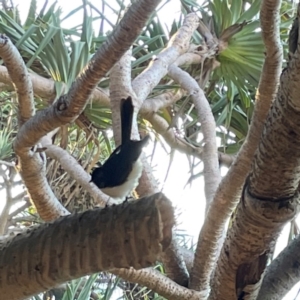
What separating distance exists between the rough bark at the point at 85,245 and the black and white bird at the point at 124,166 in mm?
612

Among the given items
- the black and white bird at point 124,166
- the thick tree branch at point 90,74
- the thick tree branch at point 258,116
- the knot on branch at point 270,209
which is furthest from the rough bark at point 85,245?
the black and white bird at point 124,166

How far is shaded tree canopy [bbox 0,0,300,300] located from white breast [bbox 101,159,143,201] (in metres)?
0.03

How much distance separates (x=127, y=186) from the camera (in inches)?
53.7

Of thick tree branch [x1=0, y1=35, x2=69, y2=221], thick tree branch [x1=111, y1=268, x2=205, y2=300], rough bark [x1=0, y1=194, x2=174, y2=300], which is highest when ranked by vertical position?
thick tree branch [x1=0, y1=35, x2=69, y2=221]

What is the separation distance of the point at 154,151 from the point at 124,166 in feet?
2.31

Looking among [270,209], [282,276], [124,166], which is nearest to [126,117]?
[124,166]

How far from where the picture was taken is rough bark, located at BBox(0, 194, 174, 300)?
1.91 feet

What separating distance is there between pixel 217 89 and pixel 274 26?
4.19 ft

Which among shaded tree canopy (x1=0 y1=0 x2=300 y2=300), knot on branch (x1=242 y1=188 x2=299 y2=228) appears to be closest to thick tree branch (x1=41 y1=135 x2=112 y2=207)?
shaded tree canopy (x1=0 y1=0 x2=300 y2=300)

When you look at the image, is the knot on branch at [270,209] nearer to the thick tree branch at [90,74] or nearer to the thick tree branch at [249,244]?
the thick tree branch at [249,244]

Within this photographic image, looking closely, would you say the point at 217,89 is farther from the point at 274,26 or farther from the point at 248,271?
the point at 248,271

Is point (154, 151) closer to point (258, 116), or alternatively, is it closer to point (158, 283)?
point (158, 283)

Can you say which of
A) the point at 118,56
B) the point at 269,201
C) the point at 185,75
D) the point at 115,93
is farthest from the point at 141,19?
the point at 185,75

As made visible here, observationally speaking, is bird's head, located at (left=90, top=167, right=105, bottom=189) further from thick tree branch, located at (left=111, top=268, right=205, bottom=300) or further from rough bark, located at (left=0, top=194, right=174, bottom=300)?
rough bark, located at (left=0, top=194, right=174, bottom=300)
